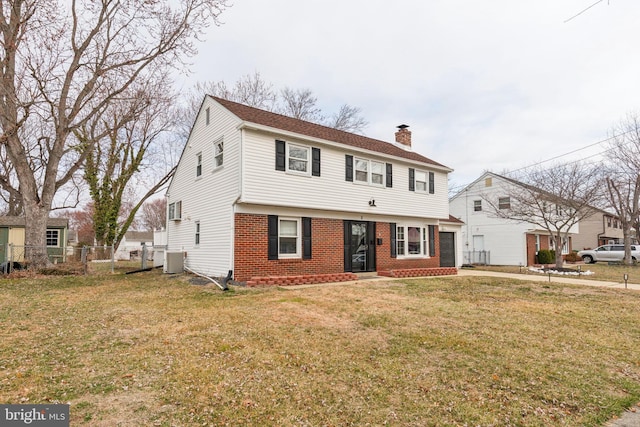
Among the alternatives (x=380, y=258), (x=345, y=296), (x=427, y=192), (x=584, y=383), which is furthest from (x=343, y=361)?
(x=427, y=192)

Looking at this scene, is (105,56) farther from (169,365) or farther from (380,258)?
(169,365)

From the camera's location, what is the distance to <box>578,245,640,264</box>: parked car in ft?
90.6

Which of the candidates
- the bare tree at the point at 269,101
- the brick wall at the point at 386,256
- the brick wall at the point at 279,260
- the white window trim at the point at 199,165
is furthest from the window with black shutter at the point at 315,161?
the bare tree at the point at 269,101

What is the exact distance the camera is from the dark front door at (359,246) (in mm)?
14148

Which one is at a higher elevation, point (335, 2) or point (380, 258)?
point (335, 2)

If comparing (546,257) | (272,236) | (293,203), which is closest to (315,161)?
(293,203)

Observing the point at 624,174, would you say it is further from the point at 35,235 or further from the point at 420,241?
the point at 35,235

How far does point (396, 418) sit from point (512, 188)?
25680 mm

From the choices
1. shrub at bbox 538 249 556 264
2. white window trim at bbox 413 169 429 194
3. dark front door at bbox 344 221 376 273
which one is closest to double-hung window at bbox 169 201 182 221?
dark front door at bbox 344 221 376 273

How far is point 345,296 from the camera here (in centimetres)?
904

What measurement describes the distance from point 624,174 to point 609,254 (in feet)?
23.2

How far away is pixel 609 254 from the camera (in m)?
28.0

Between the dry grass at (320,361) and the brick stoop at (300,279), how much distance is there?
106 inches

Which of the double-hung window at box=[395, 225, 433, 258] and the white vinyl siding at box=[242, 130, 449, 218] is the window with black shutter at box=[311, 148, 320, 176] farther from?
the double-hung window at box=[395, 225, 433, 258]
